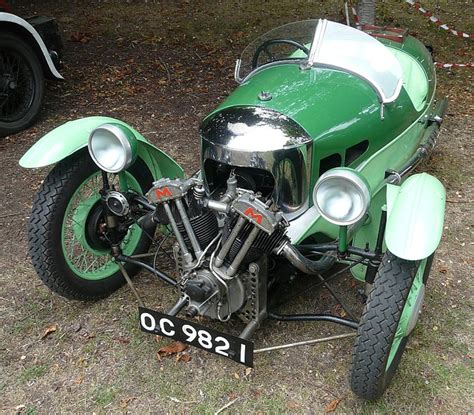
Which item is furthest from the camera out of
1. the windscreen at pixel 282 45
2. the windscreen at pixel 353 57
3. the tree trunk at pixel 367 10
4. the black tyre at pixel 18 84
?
the tree trunk at pixel 367 10

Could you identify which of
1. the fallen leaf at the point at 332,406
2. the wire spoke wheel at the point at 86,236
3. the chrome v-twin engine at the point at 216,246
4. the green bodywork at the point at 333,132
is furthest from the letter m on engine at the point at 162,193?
the fallen leaf at the point at 332,406

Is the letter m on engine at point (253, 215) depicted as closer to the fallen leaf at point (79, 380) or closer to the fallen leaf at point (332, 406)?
the fallen leaf at point (332, 406)

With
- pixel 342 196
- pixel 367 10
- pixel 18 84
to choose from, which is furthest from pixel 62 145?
pixel 367 10

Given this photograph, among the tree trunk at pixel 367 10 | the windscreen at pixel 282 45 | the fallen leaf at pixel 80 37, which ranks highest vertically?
the windscreen at pixel 282 45

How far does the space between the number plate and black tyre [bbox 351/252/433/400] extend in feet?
1.53

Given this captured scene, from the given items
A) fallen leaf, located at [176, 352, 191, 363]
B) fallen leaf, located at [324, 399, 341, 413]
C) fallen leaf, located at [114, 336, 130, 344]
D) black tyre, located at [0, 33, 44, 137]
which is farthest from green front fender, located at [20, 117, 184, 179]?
black tyre, located at [0, 33, 44, 137]

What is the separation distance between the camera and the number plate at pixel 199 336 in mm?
2322

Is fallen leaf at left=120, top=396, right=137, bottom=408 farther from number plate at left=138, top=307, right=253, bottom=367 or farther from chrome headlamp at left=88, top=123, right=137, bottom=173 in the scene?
chrome headlamp at left=88, top=123, right=137, bottom=173

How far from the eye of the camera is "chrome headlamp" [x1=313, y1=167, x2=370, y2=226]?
6.89 ft

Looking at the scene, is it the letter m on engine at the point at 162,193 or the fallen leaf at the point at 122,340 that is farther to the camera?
the fallen leaf at the point at 122,340

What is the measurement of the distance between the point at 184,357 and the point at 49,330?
2.58 ft

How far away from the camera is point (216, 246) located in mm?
2510

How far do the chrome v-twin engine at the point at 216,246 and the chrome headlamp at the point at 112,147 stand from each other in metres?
0.22

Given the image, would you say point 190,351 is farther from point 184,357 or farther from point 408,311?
point 408,311
